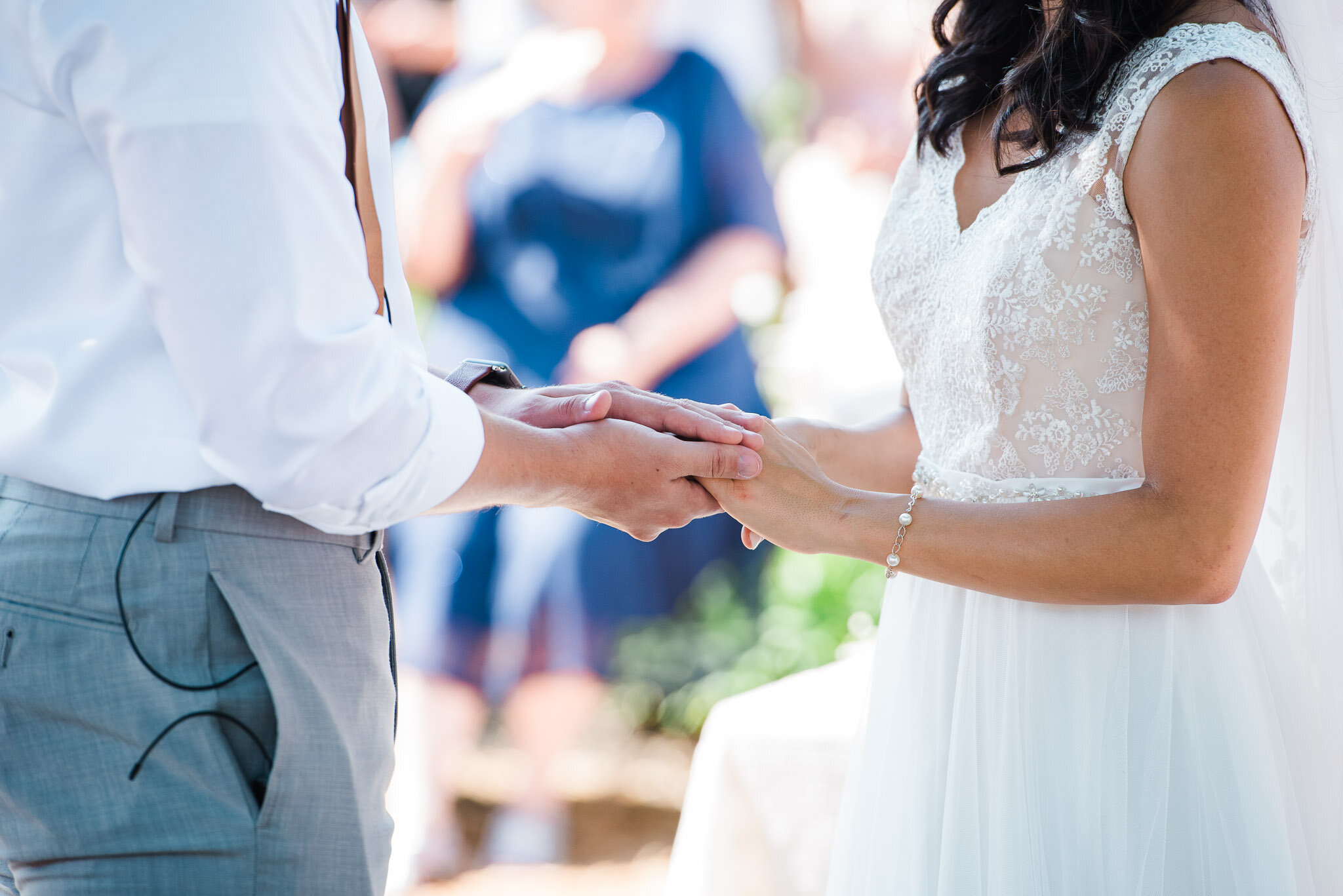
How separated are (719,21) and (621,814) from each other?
2.69 m

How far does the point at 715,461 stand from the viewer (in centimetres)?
140

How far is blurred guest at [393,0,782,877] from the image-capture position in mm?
3105

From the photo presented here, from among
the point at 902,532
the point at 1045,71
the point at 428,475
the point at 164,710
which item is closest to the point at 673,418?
the point at 902,532

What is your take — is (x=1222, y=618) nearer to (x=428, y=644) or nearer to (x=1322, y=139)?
(x=1322, y=139)

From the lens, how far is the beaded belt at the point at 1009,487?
1.20m

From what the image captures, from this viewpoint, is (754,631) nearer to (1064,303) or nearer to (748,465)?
(748,465)

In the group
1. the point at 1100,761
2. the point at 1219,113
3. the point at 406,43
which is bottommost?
the point at 1100,761

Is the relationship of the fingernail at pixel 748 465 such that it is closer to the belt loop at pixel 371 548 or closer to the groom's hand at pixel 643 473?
the groom's hand at pixel 643 473

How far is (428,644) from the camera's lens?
10.2 ft

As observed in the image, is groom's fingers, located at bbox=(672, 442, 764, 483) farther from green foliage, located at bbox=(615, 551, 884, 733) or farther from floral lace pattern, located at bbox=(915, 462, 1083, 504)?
green foliage, located at bbox=(615, 551, 884, 733)

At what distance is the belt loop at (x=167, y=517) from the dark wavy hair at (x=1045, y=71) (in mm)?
990

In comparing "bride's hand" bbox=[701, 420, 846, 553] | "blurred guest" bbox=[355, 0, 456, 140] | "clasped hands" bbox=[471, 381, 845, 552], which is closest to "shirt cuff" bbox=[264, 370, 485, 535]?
"clasped hands" bbox=[471, 381, 845, 552]

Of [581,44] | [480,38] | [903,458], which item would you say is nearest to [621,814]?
[903,458]

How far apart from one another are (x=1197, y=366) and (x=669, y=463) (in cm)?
63
